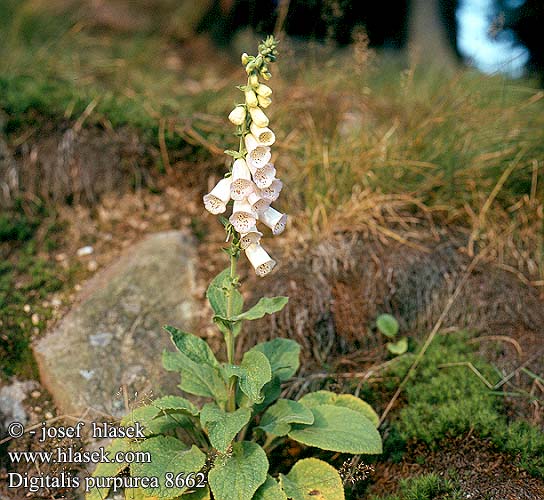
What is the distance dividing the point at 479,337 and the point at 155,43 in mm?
3896

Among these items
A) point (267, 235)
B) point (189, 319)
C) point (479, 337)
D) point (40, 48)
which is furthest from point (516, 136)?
point (40, 48)

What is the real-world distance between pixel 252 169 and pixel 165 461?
3.67ft

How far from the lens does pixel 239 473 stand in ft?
7.13

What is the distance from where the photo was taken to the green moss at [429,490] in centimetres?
233

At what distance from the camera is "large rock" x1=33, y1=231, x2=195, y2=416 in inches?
113

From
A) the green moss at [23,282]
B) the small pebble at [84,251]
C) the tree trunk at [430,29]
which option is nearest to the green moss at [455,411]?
the green moss at [23,282]

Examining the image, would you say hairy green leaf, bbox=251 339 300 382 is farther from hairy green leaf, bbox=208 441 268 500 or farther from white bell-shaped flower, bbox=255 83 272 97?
white bell-shaped flower, bbox=255 83 272 97

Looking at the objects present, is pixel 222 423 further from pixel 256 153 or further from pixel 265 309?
pixel 256 153

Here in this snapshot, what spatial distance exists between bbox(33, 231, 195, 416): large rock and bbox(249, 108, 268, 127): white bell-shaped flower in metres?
1.47

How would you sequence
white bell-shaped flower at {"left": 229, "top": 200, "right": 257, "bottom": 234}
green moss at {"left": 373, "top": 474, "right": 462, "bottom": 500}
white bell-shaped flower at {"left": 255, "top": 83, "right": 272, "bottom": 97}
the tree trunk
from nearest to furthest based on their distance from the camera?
1. white bell-shaped flower at {"left": 255, "top": 83, "right": 272, "bottom": 97}
2. white bell-shaped flower at {"left": 229, "top": 200, "right": 257, "bottom": 234}
3. green moss at {"left": 373, "top": 474, "right": 462, "bottom": 500}
4. the tree trunk

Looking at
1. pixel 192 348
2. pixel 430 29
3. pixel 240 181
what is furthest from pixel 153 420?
pixel 430 29

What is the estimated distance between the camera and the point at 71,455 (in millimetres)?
2570

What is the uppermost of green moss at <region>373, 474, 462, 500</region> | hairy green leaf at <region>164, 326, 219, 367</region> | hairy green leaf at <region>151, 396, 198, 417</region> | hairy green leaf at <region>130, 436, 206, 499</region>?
hairy green leaf at <region>164, 326, 219, 367</region>

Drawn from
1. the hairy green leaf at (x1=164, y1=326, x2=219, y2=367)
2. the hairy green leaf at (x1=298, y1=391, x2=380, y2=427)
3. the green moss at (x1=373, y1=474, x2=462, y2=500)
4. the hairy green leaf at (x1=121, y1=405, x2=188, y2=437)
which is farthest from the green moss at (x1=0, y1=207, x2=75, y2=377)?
the green moss at (x1=373, y1=474, x2=462, y2=500)
